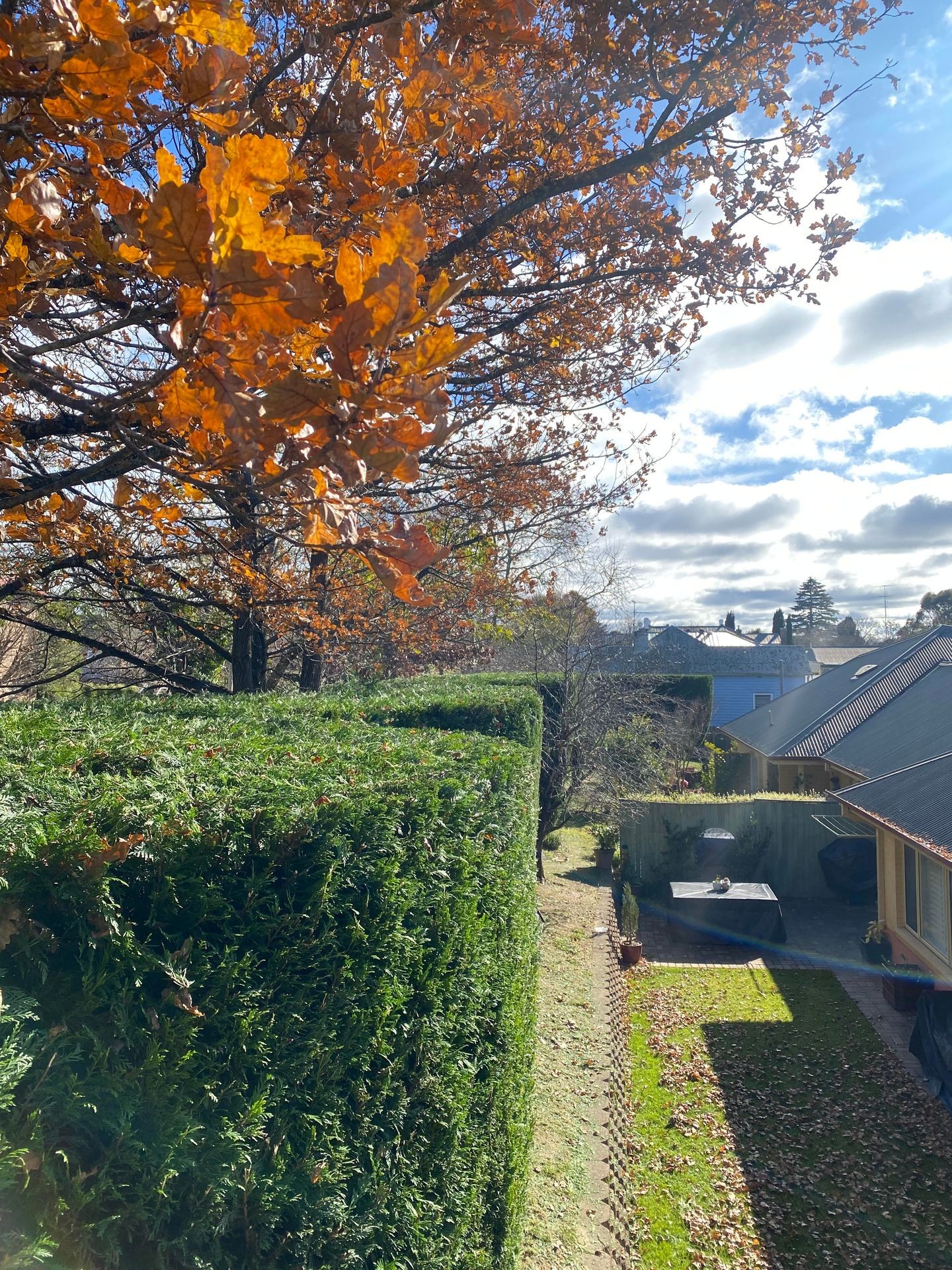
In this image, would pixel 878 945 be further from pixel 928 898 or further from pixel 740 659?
pixel 740 659

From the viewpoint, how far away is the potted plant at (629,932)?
43.2ft

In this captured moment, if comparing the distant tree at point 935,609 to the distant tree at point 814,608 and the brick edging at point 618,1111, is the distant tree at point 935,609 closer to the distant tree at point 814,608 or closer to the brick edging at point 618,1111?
the distant tree at point 814,608

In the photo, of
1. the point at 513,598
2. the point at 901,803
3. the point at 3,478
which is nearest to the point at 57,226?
the point at 3,478

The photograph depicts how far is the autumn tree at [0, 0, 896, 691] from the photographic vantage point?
125 cm

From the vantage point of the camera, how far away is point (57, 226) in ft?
5.97

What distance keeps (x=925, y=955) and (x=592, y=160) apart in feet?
37.5

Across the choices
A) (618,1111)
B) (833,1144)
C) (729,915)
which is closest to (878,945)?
(729,915)

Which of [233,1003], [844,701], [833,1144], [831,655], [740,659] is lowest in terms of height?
[833,1144]

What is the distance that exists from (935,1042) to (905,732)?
27.3 ft

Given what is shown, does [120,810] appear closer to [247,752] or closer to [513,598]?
[247,752]

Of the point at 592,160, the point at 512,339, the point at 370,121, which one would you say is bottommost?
the point at 370,121

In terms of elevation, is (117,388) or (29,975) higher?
(117,388)

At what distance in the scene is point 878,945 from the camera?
12680 mm

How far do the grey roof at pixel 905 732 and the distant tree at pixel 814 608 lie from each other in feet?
281
